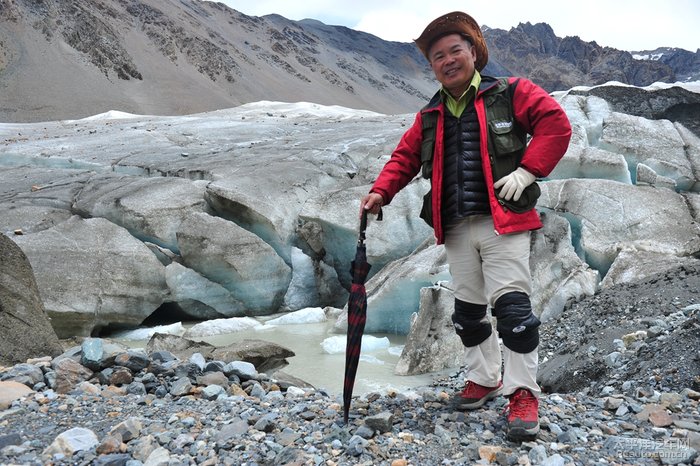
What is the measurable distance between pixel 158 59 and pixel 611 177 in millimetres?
69401

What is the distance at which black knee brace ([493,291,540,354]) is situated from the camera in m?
2.87

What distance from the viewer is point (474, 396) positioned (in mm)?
3287

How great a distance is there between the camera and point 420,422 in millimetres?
3035

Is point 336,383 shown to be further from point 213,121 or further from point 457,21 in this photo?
point 213,121

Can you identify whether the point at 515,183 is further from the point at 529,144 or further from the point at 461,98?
the point at 461,98

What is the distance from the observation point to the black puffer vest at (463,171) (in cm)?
305

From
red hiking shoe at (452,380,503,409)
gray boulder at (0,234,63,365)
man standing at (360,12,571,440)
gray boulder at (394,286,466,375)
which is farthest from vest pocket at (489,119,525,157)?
gray boulder at (0,234,63,365)

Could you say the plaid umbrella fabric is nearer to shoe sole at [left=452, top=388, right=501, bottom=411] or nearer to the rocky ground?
the rocky ground

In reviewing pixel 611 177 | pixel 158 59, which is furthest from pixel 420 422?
pixel 158 59

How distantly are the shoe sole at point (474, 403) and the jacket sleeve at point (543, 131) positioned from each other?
130cm

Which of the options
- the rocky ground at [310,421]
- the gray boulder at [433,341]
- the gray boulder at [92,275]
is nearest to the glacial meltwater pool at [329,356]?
the gray boulder at [433,341]

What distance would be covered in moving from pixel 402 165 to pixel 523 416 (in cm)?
155

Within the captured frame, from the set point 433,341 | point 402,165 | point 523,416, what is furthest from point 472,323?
point 433,341

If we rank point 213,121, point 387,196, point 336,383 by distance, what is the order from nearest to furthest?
point 387,196 → point 336,383 → point 213,121
